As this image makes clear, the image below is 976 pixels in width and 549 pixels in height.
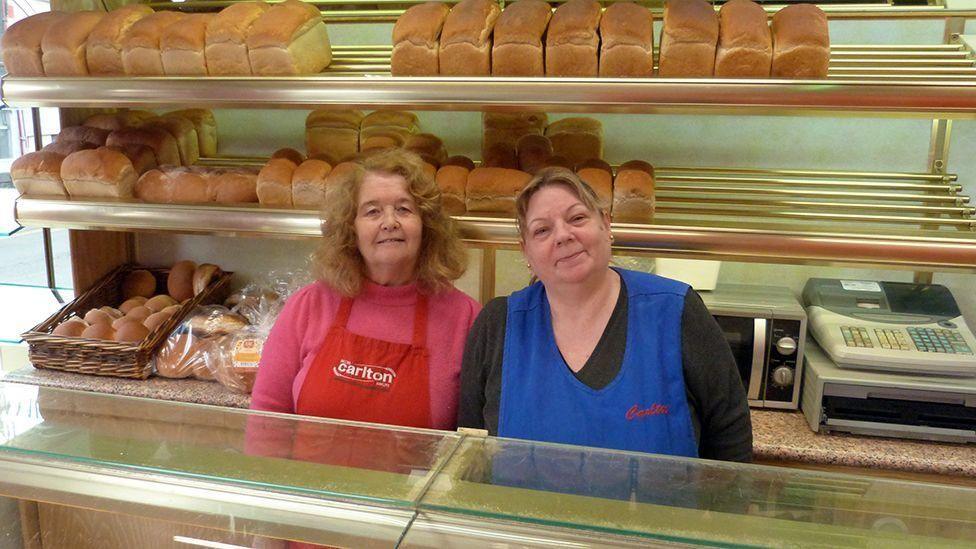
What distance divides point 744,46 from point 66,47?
2189 millimetres

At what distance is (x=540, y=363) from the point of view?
155 cm

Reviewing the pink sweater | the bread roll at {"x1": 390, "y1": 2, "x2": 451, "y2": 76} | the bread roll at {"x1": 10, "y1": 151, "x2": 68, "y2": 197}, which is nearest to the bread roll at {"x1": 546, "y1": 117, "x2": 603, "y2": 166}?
the bread roll at {"x1": 390, "y1": 2, "x2": 451, "y2": 76}

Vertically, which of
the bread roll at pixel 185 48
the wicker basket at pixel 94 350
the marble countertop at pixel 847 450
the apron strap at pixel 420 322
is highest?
the bread roll at pixel 185 48

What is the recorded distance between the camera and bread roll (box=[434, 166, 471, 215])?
7.27 feet

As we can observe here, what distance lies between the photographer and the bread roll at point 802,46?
1893 millimetres

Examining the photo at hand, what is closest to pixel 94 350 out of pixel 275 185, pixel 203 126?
pixel 275 185

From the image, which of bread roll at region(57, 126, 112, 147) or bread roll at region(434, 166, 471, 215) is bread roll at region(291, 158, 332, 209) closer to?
bread roll at region(434, 166, 471, 215)

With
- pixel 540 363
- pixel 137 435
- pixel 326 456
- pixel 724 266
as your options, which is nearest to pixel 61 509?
pixel 137 435

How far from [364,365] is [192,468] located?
2.40ft

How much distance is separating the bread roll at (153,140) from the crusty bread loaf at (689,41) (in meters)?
1.81

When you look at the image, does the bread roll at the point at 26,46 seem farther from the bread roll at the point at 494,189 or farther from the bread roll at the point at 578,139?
the bread roll at the point at 578,139

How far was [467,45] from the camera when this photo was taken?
2.11 meters

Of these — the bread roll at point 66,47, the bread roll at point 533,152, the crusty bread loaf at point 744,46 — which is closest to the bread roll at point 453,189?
the bread roll at point 533,152

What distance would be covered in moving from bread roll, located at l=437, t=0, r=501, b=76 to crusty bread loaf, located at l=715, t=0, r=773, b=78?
0.69m
